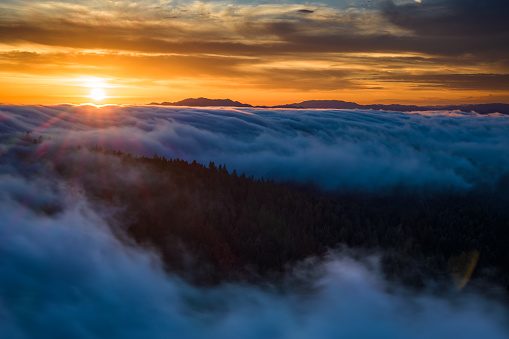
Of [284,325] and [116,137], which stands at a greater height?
[116,137]

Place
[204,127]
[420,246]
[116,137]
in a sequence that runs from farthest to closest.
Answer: [204,127]
[116,137]
[420,246]

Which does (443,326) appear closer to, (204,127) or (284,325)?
(284,325)

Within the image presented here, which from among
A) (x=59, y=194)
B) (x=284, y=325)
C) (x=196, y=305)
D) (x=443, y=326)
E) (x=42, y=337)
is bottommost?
(x=443, y=326)

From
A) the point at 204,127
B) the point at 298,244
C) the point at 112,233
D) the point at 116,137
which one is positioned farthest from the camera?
the point at 204,127

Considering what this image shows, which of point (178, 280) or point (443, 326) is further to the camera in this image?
point (443, 326)

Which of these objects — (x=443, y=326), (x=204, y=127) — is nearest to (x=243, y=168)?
(x=204, y=127)

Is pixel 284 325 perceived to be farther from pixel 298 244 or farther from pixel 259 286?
pixel 298 244

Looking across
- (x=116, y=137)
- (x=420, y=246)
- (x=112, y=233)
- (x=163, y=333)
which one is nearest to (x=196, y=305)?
(x=163, y=333)
